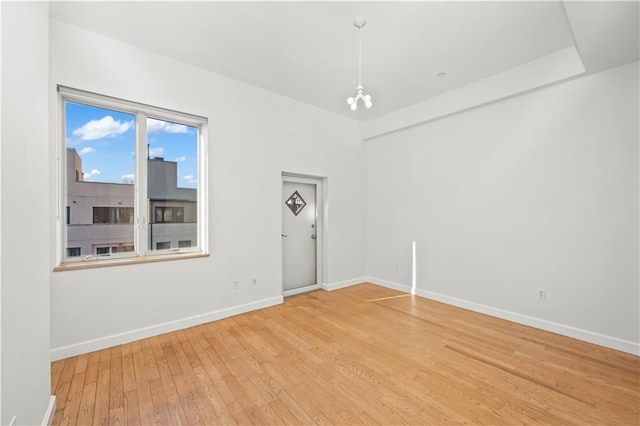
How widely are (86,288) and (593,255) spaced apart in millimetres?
5462

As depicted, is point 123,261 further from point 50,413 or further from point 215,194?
point 50,413

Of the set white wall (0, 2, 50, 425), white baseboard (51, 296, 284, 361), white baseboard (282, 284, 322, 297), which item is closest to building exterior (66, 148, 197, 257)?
white baseboard (51, 296, 284, 361)

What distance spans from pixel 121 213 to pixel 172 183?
664 millimetres

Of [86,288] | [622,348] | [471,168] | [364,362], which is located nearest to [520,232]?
[471,168]

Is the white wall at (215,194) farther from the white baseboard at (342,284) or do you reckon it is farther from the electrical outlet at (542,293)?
the electrical outlet at (542,293)

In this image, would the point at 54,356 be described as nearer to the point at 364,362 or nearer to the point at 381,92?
the point at 364,362

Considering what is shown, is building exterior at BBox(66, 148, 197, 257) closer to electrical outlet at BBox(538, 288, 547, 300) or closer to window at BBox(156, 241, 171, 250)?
window at BBox(156, 241, 171, 250)

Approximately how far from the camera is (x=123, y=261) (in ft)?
9.86

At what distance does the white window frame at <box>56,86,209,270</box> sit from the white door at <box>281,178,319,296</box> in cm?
145

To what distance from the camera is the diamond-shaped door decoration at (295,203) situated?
4855mm

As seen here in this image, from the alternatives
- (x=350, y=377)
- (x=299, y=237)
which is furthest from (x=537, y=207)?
(x=299, y=237)

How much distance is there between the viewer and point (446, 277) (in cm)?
435

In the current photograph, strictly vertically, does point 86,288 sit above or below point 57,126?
below

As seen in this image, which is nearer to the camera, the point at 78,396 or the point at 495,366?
the point at 78,396
